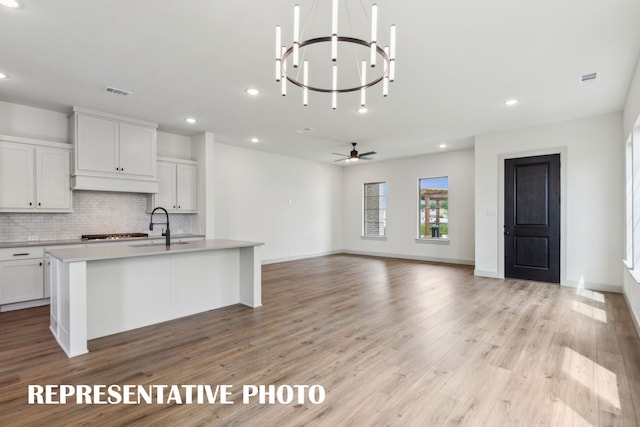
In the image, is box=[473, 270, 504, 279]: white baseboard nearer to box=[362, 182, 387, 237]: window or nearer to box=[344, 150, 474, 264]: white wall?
box=[344, 150, 474, 264]: white wall

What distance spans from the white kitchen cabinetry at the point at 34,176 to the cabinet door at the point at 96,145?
25cm

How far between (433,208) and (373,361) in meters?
6.56

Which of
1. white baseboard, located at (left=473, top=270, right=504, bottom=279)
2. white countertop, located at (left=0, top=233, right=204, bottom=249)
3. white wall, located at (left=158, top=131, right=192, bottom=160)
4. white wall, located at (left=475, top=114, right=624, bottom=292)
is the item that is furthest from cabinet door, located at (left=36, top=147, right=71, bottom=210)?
white wall, located at (left=475, top=114, right=624, bottom=292)

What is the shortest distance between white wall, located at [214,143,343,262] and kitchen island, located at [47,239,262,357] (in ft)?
9.63

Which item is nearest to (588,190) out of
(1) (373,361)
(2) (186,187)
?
(1) (373,361)

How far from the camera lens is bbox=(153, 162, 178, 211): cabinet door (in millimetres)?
5832

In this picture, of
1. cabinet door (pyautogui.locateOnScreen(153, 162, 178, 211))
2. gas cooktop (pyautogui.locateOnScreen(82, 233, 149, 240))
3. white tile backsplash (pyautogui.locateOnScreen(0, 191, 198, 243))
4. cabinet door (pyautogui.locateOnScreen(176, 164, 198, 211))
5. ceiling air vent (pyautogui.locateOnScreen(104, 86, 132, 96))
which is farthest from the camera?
cabinet door (pyautogui.locateOnScreen(176, 164, 198, 211))

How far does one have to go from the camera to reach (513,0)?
2422mm

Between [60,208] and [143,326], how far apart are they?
8.63 feet

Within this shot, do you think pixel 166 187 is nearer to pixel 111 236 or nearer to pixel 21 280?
pixel 111 236

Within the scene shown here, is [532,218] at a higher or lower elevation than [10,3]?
lower

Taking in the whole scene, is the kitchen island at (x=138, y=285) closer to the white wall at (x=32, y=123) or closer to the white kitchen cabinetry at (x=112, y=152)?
the white kitchen cabinetry at (x=112, y=152)

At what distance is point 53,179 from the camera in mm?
4723

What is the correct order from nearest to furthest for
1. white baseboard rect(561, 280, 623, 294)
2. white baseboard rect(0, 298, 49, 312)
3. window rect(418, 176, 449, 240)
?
white baseboard rect(0, 298, 49, 312) < white baseboard rect(561, 280, 623, 294) < window rect(418, 176, 449, 240)
